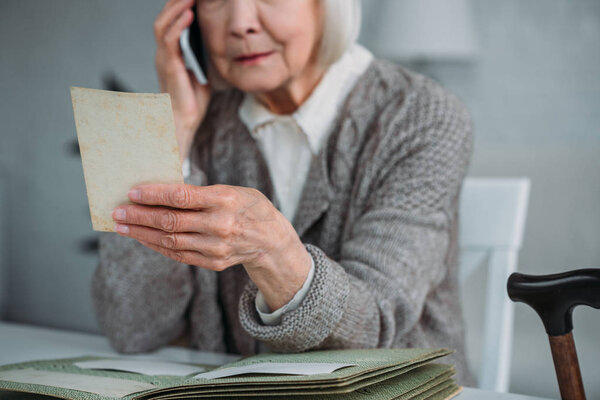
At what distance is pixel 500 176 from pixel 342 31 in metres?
0.87

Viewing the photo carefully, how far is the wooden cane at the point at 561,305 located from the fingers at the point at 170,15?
2.39 ft

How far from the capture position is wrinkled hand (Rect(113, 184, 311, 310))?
1.76ft

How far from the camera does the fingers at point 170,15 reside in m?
1.01

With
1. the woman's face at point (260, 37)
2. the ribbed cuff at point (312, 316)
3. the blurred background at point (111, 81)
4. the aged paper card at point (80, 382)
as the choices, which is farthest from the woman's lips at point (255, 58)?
the blurred background at point (111, 81)

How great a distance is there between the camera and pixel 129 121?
513 millimetres

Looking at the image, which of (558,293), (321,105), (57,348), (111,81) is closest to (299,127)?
(321,105)

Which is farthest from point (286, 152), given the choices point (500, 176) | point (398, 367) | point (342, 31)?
point (500, 176)

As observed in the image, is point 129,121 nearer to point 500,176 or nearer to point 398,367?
point 398,367

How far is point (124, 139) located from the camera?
519 mm

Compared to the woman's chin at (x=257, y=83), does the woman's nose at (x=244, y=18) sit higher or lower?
higher

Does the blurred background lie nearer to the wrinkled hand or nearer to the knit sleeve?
the knit sleeve

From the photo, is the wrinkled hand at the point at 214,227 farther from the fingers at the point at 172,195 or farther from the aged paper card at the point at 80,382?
the aged paper card at the point at 80,382

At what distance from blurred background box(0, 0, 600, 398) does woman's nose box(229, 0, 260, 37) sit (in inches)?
50.2

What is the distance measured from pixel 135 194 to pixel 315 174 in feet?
1.56
